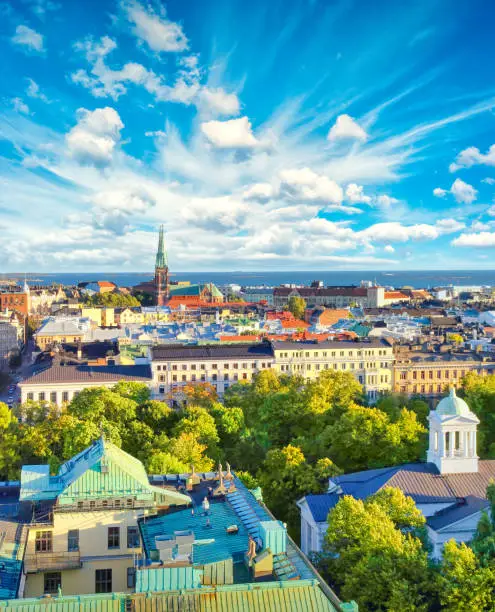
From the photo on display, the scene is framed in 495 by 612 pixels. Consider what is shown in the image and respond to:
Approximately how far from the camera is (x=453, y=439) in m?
39.3

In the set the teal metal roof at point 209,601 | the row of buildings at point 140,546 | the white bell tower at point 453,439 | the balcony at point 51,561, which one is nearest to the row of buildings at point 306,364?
the white bell tower at point 453,439

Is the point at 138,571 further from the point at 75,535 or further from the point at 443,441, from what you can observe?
the point at 443,441

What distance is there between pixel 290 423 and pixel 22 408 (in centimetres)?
2231

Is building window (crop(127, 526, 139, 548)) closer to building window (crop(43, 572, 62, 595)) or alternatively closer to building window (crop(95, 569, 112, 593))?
building window (crop(95, 569, 112, 593))

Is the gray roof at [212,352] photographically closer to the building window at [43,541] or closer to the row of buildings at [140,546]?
the row of buildings at [140,546]

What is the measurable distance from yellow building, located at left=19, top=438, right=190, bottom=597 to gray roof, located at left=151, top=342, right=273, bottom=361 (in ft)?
204

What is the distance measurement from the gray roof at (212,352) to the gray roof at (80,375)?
18.5 feet

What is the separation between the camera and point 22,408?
59.5 m

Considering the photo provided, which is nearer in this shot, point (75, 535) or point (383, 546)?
point (383, 546)

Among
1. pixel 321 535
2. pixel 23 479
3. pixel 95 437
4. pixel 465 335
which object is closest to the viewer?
pixel 23 479

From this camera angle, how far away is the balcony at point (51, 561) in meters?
27.2

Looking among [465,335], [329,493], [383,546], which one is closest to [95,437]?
[329,493]

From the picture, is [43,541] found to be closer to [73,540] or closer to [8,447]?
[73,540]

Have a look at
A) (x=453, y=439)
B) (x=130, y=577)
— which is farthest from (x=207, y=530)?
(x=453, y=439)
